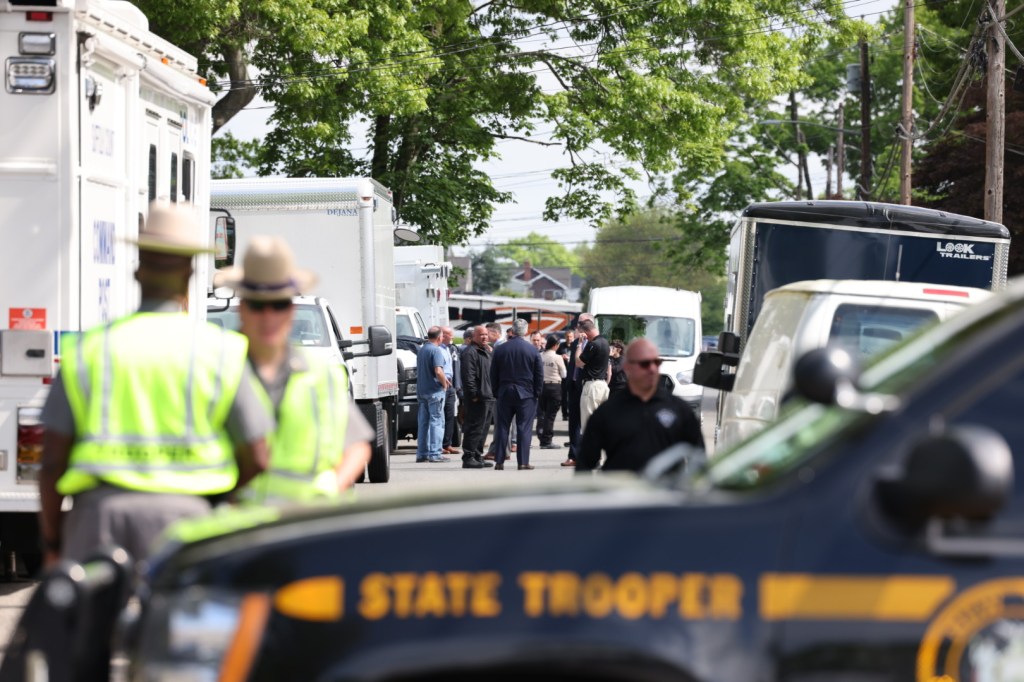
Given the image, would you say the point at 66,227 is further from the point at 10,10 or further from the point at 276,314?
the point at 276,314

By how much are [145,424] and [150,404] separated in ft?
0.19

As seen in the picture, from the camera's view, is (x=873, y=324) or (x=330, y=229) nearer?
(x=873, y=324)

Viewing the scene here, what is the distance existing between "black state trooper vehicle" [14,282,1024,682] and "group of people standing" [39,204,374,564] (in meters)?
1.20

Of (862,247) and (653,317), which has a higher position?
(862,247)

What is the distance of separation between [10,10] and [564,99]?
23.5m

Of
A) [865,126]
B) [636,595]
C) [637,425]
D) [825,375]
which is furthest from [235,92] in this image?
[636,595]

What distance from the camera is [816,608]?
10.5ft

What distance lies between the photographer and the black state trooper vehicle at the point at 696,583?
3207 millimetres

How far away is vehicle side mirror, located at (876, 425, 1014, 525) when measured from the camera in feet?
10.0

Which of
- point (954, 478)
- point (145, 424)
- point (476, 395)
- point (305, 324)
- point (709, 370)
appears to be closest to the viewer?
point (954, 478)

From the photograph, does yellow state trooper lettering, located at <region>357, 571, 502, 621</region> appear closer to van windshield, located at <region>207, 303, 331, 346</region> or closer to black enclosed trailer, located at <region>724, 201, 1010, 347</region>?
black enclosed trailer, located at <region>724, 201, 1010, 347</region>

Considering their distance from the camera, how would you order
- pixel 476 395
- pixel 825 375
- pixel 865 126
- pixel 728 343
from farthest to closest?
pixel 865 126, pixel 476 395, pixel 728 343, pixel 825 375

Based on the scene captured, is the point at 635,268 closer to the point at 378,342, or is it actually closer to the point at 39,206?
the point at 378,342

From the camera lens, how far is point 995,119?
2539 centimetres
